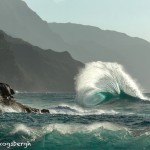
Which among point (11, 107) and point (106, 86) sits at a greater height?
point (106, 86)

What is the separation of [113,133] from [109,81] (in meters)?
44.0

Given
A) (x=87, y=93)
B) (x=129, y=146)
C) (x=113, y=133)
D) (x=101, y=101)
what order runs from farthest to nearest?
(x=87, y=93)
(x=101, y=101)
(x=113, y=133)
(x=129, y=146)

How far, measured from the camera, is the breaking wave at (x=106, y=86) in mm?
62309

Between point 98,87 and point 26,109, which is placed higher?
point 98,87

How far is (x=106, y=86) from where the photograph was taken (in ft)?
210

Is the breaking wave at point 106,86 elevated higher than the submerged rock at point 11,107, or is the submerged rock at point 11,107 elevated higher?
the breaking wave at point 106,86

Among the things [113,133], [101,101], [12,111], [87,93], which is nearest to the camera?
[113,133]

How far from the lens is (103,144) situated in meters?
18.7

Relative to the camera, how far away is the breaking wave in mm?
62309

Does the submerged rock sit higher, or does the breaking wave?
the breaking wave

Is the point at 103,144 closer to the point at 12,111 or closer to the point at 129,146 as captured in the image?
the point at 129,146

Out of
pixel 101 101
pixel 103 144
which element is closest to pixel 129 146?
pixel 103 144

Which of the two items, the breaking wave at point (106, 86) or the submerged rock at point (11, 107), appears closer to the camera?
the submerged rock at point (11, 107)

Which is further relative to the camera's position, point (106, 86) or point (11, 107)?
point (106, 86)
